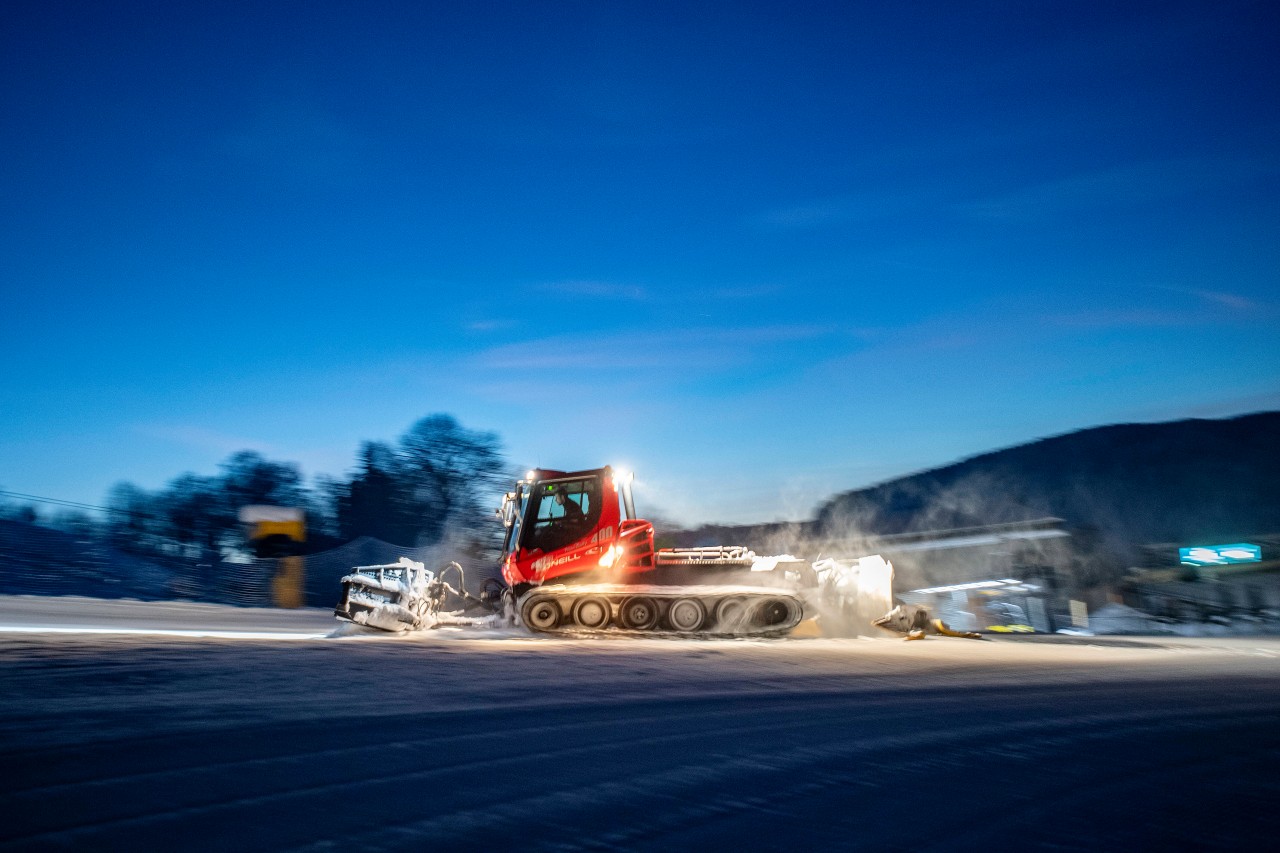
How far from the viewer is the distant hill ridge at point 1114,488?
4028 cm

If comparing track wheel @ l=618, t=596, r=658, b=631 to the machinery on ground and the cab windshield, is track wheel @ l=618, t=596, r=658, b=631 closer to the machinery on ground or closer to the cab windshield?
the machinery on ground

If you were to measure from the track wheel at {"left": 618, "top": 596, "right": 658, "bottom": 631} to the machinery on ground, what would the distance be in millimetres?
16

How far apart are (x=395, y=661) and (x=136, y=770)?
543 centimetres

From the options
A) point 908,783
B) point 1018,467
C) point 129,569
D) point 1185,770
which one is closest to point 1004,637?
point 1185,770

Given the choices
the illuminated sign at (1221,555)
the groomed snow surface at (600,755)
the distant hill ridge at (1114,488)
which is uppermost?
the distant hill ridge at (1114,488)

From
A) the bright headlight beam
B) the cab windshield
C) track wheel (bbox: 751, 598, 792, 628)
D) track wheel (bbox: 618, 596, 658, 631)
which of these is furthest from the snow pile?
the bright headlight beam

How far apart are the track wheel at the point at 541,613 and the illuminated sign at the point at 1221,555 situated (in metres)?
26.6

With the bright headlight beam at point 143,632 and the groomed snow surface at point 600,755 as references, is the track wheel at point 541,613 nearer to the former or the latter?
the bright headlight beam at point 143,632

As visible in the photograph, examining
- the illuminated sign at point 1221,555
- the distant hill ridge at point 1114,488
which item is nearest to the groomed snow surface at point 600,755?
the illuminated sign at point 1221,555

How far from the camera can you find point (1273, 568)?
30047 mm

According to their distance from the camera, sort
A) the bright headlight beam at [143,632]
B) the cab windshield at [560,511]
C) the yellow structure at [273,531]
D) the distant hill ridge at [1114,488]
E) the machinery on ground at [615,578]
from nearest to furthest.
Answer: the bright headlight beam at [143,632]
the machinery on ground at [615,578]
the cab windshield at [560,511]
the yellow structure at [273,531]
the distant hill ridge at [1114,488]

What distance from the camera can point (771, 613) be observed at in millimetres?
14555

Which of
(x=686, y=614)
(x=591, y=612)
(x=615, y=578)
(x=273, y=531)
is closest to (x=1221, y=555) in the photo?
(x=686, y=614)

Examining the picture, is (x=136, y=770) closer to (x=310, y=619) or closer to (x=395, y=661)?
(x=395, y=661)
